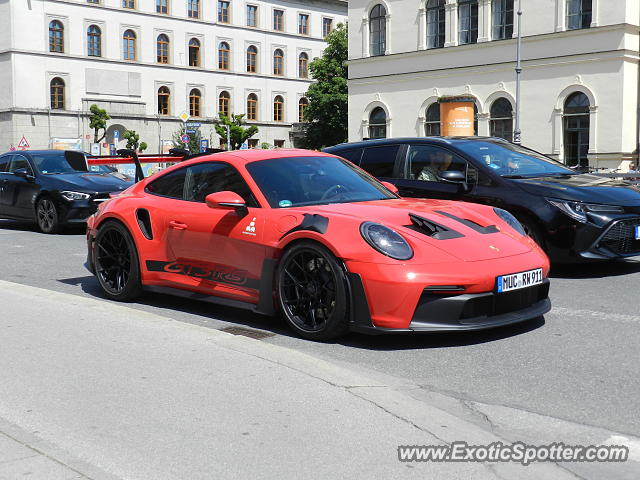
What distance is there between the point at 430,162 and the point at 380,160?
0.70 meters

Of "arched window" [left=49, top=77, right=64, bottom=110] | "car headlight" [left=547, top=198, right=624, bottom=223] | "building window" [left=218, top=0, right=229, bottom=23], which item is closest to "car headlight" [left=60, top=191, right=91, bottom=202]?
"car headlight" [left=547, top=198, right=624, bottom=223]

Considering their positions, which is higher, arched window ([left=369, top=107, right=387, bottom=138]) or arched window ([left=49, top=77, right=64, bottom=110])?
arched window ([left=49, top=77, right=64, bottom=110])

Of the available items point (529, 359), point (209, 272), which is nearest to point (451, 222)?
point (529, 359)

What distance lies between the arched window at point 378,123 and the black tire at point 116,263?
145 ft

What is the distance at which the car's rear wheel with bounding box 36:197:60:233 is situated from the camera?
1516cm

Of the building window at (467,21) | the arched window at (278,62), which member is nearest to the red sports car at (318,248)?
the building window at (467,21)

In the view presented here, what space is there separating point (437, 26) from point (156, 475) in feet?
153

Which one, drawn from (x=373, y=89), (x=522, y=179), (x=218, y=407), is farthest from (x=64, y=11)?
(x=218, y=407)

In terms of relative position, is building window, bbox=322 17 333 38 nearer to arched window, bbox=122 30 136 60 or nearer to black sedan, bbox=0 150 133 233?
arched window, bbox=122 30 136 60

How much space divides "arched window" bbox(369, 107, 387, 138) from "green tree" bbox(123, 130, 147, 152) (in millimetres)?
25008

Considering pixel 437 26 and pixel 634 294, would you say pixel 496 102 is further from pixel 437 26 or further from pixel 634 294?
pixel 634 294

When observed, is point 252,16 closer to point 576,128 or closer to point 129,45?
point 129,45

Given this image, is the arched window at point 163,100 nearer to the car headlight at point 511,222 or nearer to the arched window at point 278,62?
the arched window at point 278,62

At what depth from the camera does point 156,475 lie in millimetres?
3451
